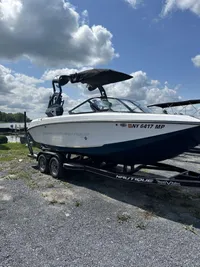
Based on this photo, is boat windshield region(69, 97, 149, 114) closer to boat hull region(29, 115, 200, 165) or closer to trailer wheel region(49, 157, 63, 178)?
boat hull region(29, 115, 200, 165)

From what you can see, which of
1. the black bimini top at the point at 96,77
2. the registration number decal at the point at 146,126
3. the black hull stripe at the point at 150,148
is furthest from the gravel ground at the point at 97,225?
the black bimini top at the point at 96,77

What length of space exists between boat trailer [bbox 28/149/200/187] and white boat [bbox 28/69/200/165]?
275mm

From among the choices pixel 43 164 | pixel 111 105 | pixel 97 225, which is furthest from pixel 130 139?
pixel 43 164

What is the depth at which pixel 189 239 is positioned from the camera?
317 centimetres

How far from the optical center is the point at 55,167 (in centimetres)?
639

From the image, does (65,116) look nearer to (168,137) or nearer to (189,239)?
(168,137)

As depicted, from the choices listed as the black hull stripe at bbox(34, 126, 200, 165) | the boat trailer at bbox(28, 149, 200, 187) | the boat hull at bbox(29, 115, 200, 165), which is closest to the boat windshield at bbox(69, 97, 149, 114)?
the boat hull at bbox(29, 115, 200, 165)

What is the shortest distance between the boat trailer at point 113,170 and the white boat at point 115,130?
0.90 feet

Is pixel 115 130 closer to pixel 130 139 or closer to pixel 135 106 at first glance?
pixel 130 139

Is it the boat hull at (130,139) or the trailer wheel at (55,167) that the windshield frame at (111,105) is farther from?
the trailer wheel at (55,167)

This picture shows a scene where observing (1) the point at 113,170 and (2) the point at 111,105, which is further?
(1) the point at 113,170

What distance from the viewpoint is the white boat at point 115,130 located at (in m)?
4.16

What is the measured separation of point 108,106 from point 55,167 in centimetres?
245

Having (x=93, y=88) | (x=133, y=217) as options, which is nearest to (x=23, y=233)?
(x=133, y=217)
